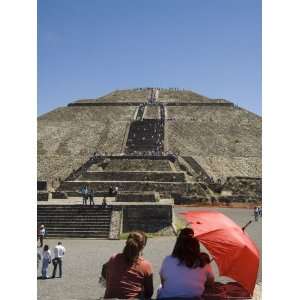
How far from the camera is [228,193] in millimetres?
31172

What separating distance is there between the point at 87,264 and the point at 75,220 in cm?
650

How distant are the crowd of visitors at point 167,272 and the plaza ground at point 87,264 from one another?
394cm

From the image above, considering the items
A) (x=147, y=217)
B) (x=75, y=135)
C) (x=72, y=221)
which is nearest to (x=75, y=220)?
(x=72, y=221)


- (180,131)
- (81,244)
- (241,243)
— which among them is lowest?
(81,244)

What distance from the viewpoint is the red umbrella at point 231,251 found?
5.52 meters

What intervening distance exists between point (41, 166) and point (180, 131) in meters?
15.2

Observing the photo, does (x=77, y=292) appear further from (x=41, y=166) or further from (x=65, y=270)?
(x=41, y=166)

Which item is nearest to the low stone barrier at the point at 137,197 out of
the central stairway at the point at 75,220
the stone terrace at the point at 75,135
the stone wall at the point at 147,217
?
the central stairway at the point at 75,220

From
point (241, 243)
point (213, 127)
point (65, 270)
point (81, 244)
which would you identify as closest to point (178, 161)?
point (213, 127)

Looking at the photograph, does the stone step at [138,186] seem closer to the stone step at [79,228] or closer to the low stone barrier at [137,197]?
the low stone barrier at [137,197]

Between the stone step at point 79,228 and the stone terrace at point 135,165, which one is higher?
the stone terrace at point 135,165

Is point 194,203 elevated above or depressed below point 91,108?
below

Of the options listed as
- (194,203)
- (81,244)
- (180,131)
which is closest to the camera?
(81,244)

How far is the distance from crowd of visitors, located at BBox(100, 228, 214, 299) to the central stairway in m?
13.3
